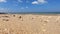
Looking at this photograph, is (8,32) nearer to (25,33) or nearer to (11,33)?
(11,33)

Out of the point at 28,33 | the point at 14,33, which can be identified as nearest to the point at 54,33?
the point at 28,33

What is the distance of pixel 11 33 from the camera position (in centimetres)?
608

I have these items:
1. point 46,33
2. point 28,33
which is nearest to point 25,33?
point 28,33

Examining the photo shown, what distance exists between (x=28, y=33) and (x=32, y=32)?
0.27 m

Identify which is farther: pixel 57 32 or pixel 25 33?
pixel 57 32

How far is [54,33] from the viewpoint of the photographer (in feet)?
20.9

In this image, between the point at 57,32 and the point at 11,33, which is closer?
the point at 11,33

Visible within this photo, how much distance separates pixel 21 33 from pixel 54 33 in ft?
4.65

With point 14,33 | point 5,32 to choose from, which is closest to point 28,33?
point 14,33

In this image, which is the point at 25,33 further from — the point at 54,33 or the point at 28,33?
the point at 54,33

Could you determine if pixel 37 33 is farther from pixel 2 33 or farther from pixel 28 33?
pixel 2 33

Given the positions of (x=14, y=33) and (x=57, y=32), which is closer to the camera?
(x=14, y=33)

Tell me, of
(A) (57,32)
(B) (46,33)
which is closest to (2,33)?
(B) (46,33)

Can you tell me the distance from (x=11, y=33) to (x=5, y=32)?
0.31 meters
